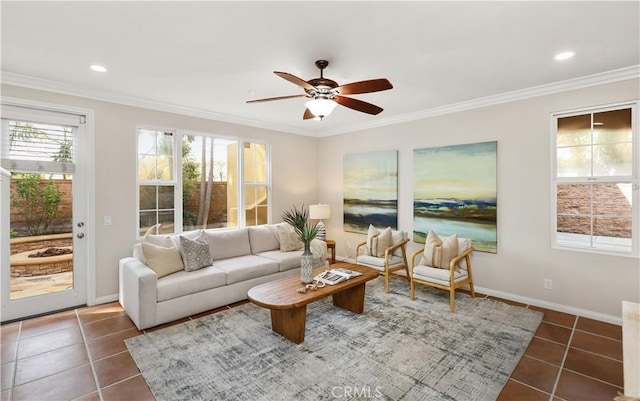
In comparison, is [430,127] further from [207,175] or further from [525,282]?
[207,175]

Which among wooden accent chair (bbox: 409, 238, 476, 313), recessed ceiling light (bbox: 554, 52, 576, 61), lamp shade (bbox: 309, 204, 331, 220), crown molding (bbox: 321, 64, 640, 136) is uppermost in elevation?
recessed ceiling light (bbox: 554, 52, 576, 61)

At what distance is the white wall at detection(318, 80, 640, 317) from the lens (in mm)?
3240

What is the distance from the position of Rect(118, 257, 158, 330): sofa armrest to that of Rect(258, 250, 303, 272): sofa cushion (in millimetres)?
1579

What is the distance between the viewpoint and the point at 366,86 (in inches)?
94.9

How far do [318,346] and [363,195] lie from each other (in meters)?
3.18

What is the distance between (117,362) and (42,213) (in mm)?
2171

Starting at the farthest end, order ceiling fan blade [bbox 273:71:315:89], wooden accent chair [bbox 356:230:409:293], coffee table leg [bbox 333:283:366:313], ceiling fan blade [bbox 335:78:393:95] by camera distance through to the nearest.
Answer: wooden accent chair [bbox 356:230:409:293] < coffee table leg [bbox 333:283:366:313] < ceiling fan blade [bbox 335:78:393:95] < ceiling fan blade [bbox 273:71:315:89]

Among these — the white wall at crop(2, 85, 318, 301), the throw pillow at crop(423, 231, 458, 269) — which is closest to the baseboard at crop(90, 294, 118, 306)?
the white wall at crop(2, 85, 318, 301)

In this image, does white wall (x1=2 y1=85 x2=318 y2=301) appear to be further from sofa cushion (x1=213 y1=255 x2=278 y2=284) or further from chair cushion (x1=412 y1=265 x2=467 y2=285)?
chair cushion (x1=412 y1=265 x2=467 y2=285)

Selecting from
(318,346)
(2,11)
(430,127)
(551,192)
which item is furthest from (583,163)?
(2,11)

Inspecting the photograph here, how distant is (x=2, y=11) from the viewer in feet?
6.75

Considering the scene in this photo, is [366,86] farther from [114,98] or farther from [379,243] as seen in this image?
[114,98]

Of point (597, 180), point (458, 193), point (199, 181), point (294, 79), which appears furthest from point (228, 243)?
point (597, 180)

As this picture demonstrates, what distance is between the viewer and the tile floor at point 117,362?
215 centimetres
